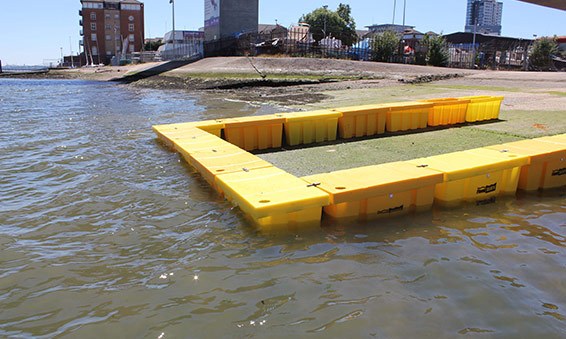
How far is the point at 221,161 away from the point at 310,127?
11.5 ft

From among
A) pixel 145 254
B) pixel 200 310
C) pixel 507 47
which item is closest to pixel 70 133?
Answer: pixel 145 254

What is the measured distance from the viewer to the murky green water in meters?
3.21

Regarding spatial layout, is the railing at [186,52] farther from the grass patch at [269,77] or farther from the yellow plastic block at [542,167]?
the yellow plastic block at [542,167]

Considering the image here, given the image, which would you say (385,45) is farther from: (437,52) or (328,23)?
(328,23)

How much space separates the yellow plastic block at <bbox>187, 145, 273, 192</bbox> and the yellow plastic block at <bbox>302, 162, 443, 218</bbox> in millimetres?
1054

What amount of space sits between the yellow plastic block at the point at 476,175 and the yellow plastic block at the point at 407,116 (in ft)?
13.0

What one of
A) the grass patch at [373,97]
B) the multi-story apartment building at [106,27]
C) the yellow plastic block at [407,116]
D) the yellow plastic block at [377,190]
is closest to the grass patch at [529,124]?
the yellow plastic block at [407,116]

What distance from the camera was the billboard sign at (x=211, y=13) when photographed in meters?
47.4

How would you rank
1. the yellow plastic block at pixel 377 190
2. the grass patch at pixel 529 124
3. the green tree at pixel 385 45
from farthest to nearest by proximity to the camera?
the green tree at pixel 385 45 → the grass patch at pixel 529 124 → the yellow plastic block at pixel 377 190

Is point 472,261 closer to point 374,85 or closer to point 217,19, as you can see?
point 374,85

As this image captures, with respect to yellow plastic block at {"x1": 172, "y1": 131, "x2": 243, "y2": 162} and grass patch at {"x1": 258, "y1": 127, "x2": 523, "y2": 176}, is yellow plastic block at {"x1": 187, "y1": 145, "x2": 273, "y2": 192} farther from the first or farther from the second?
grass patch at {"x1": 258, "y1": 127, "x2": 523, "y2": 176}

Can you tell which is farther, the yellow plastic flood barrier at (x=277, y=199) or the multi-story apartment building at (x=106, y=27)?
the multi-story apartment building at (x=106, y=27)

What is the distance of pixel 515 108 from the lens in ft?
41.4

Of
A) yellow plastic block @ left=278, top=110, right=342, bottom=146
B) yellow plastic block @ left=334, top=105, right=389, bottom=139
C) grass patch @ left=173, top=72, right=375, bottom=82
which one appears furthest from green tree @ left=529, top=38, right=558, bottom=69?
yellow plastic block @ left=278, top=110, right=342, bottom=146
